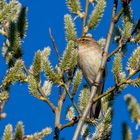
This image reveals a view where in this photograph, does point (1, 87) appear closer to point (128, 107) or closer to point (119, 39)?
point (119, 39)

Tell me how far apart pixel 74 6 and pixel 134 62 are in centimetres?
75

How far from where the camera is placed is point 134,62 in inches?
97.8

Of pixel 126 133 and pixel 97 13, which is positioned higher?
pixel 97 13

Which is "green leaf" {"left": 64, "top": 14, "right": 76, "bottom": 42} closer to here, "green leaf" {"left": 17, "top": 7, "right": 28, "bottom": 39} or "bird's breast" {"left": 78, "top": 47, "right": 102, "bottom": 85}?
"green leaf" {"left": 17, "top": 7, "right": 28, "bottom": 39}

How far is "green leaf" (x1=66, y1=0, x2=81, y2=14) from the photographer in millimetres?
2859

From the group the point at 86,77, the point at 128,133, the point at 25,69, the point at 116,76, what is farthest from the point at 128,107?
the point at 86,77

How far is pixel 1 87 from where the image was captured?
2.41 metres

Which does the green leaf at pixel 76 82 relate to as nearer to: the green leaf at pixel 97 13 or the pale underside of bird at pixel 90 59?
the green leaf at pixel 97 13

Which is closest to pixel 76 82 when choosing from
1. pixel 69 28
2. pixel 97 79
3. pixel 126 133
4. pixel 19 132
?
pixel 97 79

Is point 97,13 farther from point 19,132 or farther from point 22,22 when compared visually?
point 19,132

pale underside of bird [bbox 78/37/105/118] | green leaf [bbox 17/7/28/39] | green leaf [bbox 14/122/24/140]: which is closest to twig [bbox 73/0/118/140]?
green leaf [bbox 14/122/24/140]

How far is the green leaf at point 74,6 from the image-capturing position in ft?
9.38

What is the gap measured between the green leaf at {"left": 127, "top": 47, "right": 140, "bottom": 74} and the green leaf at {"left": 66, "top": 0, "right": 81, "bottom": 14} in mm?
683

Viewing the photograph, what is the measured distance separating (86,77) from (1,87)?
439cm
